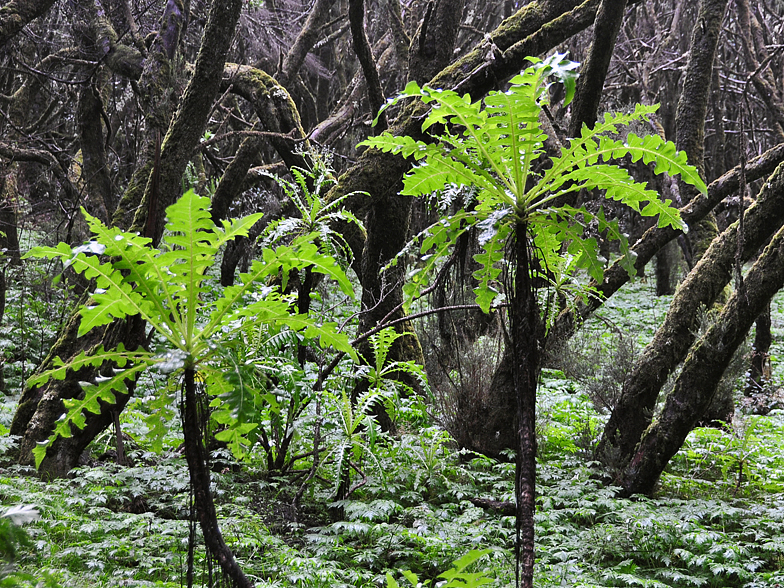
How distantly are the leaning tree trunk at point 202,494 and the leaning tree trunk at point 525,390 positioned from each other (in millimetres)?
1027

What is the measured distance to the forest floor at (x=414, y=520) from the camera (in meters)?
3.22

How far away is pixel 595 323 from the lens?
1216cm

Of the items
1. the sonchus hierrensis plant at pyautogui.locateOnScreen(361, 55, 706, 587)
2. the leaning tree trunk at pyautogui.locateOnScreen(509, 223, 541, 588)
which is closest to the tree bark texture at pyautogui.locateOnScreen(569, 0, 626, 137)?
the sonchus hierrensis plant at pyautogui.locateOnScreen(361, 55, 706, 587)

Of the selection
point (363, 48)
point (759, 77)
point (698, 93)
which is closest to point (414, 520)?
point (363, 48)

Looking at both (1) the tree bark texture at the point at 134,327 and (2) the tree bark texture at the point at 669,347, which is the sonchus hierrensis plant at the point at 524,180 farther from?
(2) the tree bark texture at the point at 669,347

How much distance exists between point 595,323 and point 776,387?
428 cm

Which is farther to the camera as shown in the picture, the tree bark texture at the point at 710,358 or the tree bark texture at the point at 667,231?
the tree bark texture at the point at 667,231

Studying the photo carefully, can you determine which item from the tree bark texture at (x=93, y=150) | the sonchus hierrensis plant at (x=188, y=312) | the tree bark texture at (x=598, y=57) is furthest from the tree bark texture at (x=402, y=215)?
the tree bark texture at (x=93, y=150)

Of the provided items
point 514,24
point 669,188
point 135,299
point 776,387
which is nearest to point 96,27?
point 514,24

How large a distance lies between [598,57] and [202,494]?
4727 millimetres

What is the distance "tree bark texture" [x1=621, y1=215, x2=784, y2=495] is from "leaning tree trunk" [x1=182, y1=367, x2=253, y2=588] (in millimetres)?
3577

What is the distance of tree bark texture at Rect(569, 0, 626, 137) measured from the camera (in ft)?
16.4

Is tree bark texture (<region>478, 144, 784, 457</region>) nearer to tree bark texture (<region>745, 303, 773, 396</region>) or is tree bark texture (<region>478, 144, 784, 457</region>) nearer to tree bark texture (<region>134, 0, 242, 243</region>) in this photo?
tree bark texture (<region>745, 303, 773, 396</region>)

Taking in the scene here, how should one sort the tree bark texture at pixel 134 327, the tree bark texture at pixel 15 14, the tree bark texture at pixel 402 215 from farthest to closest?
the tree bark texture at pixel 402 215 < the tree bark texture at pixel 15 14 < the tree bark texture at pixel 134 327
